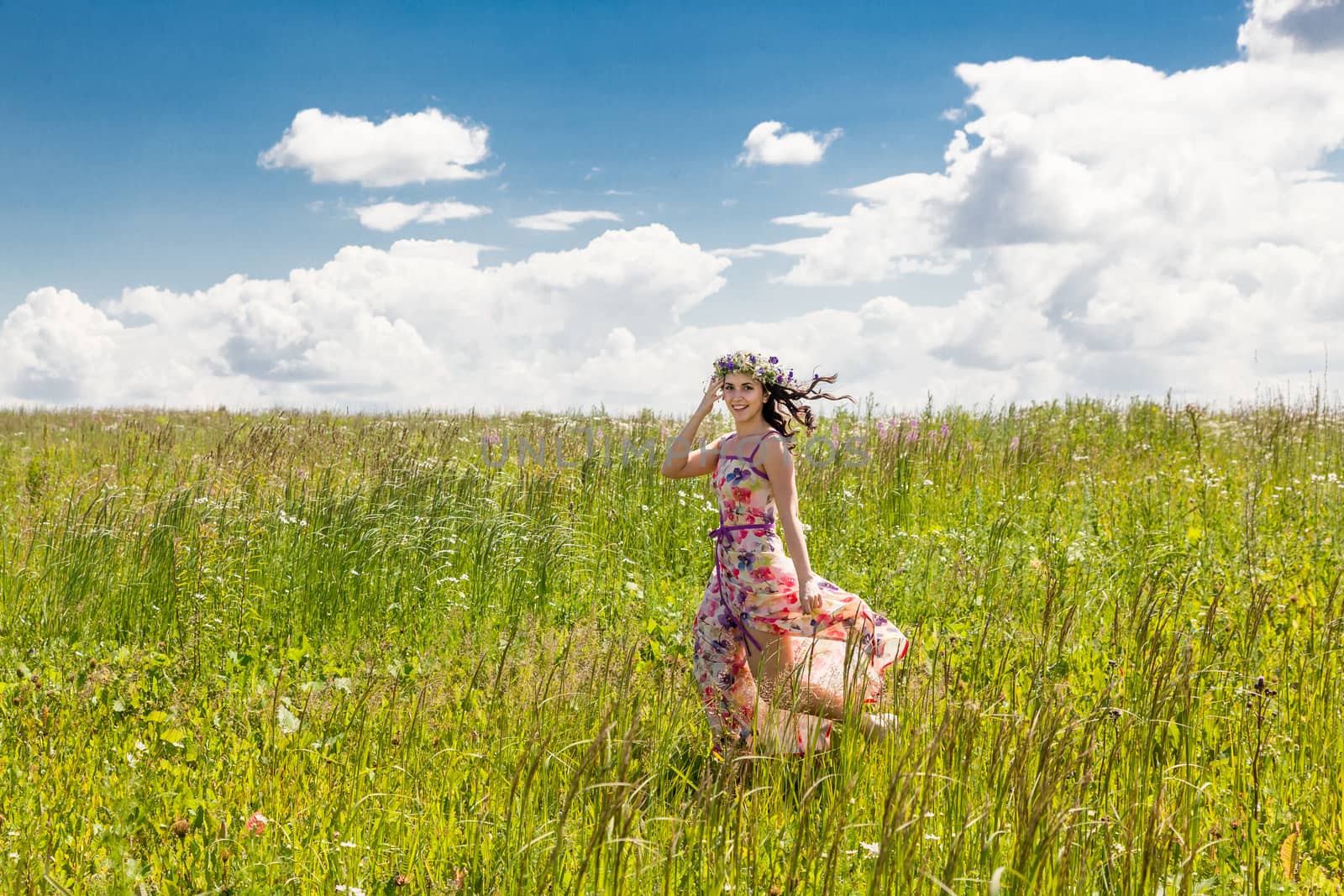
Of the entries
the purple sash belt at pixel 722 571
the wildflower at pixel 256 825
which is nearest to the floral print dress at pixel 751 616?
the purple sash belt at pixel 722 571

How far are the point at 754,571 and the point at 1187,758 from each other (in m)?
1.85

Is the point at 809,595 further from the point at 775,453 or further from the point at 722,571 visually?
the point at 775,453

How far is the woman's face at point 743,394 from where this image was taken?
4395mm

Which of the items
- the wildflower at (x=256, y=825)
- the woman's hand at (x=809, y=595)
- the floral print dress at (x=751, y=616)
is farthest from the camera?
the floral print dress at (x=751, y=616)

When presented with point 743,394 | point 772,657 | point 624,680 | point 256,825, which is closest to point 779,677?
point 772,657

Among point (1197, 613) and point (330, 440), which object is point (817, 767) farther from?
point (330, 440)

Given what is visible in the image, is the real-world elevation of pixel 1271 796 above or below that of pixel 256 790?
above

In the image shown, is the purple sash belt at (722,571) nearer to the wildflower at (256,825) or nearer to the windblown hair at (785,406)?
the windblown hair at (785,406)

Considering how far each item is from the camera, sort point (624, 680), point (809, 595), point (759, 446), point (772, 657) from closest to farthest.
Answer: point (624, 680) < point (809, 595) < point (772, 657) < point (759, 446)

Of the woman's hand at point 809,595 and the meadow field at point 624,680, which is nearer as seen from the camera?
the meadow field at point 624,680

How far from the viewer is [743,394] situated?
14.4ft

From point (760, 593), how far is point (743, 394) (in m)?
0.93

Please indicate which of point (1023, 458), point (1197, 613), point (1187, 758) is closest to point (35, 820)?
point (1187, 758)

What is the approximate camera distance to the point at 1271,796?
351 cm
